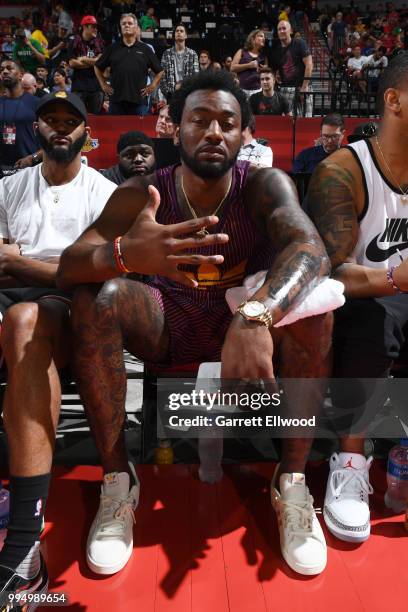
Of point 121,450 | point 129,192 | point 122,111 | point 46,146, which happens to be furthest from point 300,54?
point 121,450

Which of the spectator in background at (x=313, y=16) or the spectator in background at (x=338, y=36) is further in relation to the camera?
the spectator in background at (x=313, y=16)

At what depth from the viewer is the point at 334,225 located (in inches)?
86.5

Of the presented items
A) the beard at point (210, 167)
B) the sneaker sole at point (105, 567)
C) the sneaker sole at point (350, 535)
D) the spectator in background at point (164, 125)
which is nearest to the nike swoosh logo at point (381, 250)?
the beard at point (210, 167)

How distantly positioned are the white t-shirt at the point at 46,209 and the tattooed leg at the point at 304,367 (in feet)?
4.14

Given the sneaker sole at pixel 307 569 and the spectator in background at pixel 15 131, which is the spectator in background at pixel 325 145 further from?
the sneaker sole at pixel 307 569

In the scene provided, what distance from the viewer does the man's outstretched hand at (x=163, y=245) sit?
1.63 metres

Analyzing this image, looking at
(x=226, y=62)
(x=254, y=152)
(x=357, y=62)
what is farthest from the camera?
(x=357, y=62)

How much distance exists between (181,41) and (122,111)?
5.98 feet

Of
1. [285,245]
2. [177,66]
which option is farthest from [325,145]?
[285,245]

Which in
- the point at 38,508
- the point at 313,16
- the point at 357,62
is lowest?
the point at 38,508

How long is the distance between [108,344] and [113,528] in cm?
61

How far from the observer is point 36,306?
73.4 inches

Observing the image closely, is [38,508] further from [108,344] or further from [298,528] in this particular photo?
[298,528]

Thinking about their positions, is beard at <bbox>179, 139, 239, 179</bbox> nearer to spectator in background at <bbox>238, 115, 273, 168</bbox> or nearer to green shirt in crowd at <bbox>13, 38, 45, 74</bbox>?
spectator in background at <bbox>238, 115, 273, 168</bbox>
